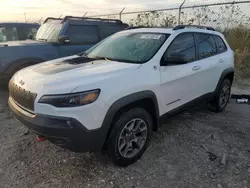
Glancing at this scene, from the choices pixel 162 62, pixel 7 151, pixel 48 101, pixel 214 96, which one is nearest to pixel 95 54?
pixel 162 62

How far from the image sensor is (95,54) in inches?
165

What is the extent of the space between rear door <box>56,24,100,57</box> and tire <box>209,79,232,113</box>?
358 centimetres

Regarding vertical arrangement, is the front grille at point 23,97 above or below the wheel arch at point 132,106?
above

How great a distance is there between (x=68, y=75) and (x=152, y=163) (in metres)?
1.57

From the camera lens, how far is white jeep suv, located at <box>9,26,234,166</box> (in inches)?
107

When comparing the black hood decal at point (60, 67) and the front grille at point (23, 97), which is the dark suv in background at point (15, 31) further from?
the front grille at point (23, 97)

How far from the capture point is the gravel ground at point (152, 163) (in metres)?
3.03

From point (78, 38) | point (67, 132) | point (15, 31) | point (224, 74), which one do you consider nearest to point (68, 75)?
point (67, 132)

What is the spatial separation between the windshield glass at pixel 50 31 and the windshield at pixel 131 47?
2739 millimetres

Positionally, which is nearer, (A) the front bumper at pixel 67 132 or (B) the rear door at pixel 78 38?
(A) the front bumper at pixel 67 132

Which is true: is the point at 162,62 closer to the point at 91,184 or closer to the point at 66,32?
the point at 91,184

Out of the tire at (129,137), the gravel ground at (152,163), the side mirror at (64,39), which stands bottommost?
the gravel ground at (152,163)

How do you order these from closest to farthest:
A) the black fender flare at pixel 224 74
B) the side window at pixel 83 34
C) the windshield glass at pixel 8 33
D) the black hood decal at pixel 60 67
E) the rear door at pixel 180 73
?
1. the black hood decal at pixel 60 67
2. the rear door at pixel 180 73
3. the black fender flare at pixel 224 74
4. the side window at pixel 83 34
5. the windshield glass at pixel 8 33

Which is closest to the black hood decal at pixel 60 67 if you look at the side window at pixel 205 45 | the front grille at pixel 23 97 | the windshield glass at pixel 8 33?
the front grille at pixel 23 97
